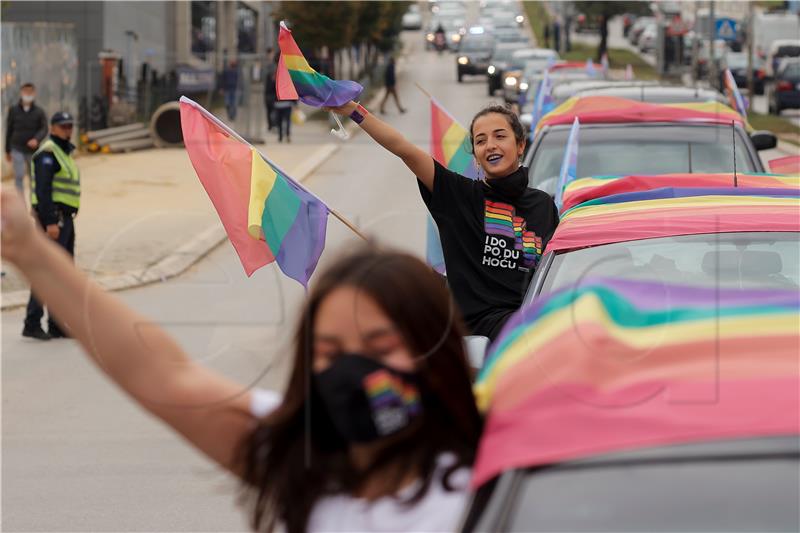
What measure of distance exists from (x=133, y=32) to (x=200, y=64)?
30.7 ft

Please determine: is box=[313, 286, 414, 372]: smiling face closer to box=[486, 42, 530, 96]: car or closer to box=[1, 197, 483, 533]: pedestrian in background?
box=[1, 197, 483, 533]: pedestrian in background

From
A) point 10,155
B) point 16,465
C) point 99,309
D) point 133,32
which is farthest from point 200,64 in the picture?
point 99,309

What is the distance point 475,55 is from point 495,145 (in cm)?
5298

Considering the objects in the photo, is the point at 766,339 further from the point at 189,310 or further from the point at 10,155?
the point at 10,155

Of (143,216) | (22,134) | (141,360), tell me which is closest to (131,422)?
(141,360)

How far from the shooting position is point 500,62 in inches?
2082

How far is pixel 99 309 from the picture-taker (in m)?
2.73

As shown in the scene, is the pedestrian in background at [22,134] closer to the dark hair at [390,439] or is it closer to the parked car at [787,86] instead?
the dark hair at [390,439]

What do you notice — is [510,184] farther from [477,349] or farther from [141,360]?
[141,360]

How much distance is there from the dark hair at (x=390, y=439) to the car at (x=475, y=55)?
53.6 metres

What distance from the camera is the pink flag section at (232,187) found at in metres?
6.22

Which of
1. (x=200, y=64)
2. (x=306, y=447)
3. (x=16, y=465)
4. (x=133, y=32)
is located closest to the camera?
(x=306, y=447)

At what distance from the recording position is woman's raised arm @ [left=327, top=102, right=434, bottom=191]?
5793 mm

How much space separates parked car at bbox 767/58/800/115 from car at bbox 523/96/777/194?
3212 centimetres
